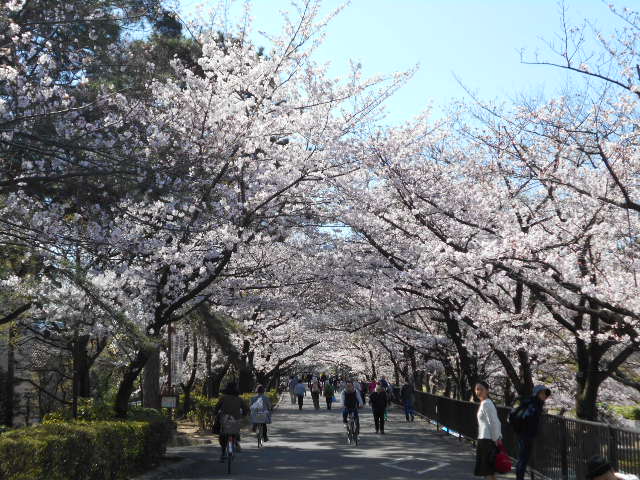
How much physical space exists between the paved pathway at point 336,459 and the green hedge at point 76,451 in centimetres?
67

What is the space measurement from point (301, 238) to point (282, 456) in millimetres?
5625

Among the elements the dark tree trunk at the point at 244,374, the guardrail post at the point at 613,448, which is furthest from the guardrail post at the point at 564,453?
the dark tree trunk at the point at 244,374

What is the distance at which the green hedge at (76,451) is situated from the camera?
7500 mm

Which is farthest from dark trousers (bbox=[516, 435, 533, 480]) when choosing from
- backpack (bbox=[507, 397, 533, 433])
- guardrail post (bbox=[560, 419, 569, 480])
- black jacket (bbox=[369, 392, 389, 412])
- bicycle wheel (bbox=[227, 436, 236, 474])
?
black jacket (bbox=[369, 392, 389, 412])

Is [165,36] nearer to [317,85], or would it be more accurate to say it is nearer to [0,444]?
[317,85]

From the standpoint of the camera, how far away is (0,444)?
292 inches

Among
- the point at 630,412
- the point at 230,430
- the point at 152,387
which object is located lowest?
the point at 630,412

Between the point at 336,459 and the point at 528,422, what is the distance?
15.7ft

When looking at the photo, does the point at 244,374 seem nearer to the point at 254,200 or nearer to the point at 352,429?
the point at 352,429

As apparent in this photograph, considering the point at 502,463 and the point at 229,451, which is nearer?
the point at 502,463

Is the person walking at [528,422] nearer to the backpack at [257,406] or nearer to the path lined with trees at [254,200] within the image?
the path lined with trees at [254,200]

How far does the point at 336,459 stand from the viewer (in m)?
13.7

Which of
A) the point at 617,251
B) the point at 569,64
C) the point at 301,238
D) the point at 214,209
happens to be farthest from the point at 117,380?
the point at 569,64

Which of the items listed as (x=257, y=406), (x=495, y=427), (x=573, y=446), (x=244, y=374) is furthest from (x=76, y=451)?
(x=244, y=374)
